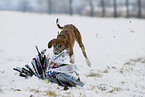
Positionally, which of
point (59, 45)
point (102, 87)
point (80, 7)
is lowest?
point (102, 87)

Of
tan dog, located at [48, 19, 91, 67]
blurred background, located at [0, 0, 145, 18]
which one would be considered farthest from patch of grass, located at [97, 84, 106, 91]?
blurred background, located at [0, 0, 145, 18]

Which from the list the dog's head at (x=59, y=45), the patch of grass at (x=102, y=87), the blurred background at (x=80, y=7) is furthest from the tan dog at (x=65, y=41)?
the blurred background at (x=80, y=7)

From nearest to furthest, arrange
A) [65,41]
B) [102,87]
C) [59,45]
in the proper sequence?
[102,87] < [59,45] < [65,41]

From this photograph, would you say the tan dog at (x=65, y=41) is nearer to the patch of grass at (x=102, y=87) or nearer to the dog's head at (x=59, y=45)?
the dog's head at (x=59, y=45)

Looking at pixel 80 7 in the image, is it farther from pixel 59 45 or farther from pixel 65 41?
pixel 59 45

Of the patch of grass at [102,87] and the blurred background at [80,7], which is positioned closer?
the patch of grass at [102,87]

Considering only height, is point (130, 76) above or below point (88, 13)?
below

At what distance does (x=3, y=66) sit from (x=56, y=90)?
2866 mm

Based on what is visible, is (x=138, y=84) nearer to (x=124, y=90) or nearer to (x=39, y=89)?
(x=124, y=90)

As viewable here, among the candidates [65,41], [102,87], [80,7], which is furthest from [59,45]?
[80,7]

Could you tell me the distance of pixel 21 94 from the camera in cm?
386

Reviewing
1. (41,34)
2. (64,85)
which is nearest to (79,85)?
(64,85)

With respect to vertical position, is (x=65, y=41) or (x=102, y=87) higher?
(x=65, y=41)

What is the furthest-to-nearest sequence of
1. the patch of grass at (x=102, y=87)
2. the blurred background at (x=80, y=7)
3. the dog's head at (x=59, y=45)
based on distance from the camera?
1. the blurred background at (x=80, y=7)
2. the dog's head at (x=59, y=45)
3. the patch of grass at (x=102, y=87)
